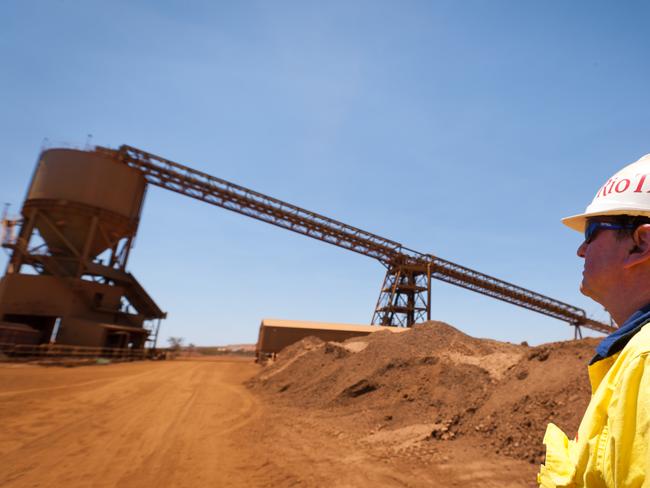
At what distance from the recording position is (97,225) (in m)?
28.1

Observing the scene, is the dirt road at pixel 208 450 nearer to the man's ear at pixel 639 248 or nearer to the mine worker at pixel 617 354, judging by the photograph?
the mine worker at pixel 617 354

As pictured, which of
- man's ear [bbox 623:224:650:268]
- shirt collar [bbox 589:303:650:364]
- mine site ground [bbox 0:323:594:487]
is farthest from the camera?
mine site ground [bbox 0:323:594:487]

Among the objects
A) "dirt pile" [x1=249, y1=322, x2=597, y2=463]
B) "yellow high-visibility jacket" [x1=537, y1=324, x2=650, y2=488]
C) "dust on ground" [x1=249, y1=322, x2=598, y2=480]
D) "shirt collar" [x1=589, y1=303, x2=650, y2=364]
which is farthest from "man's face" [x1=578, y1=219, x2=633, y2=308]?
"dirt pile" [x1=249, y1=322, x2=597, y2=463]

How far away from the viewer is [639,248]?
4.56 feet

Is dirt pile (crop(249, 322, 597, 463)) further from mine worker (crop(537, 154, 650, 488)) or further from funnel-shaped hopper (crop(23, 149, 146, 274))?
funnel-shaped hopper (crop(23, 149, 146, 274))

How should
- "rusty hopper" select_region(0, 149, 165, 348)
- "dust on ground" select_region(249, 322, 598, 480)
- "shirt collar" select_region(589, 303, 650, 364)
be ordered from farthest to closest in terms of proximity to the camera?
"rusty hopper" select_region(0, 149, 165, 348) → "dust on ground" select_region(249, 322, 598, 480) → "shirt collar" select_region(589, 303, 650, 364)

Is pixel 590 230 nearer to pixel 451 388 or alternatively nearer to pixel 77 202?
pixel 451 388

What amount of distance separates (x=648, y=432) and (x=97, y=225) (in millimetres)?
32789

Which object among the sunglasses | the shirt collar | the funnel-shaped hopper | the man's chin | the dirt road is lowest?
the dirt road

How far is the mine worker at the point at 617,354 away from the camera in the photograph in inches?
36.3

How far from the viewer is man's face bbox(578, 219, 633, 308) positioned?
4.70 ft

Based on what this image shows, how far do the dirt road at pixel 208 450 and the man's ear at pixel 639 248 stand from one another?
5.24m

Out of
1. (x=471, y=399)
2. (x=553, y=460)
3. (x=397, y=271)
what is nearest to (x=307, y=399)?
(x=471, y=399)

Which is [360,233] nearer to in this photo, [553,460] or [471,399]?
[471,399]
